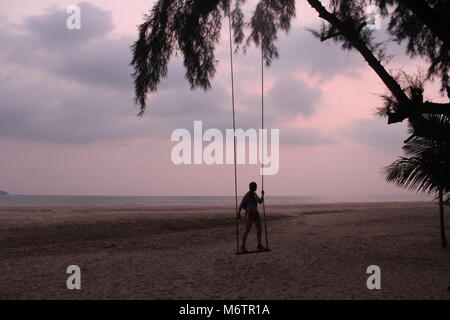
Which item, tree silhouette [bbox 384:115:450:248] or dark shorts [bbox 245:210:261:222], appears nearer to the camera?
tree silhouette [bbox 384:115:450:248]

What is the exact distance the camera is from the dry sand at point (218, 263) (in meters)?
7.49

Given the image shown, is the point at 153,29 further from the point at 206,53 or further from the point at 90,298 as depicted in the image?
the point at 90,298

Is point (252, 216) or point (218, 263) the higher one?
point (252, 216)

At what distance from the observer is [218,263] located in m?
10.2

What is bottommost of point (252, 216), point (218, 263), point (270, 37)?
point (218, 263)

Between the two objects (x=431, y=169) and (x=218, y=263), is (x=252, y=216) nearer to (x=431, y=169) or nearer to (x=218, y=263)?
(x=218, y=263)

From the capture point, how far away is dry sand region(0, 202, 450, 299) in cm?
749

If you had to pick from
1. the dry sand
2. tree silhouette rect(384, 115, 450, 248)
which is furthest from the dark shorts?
tree silhouette rect(384, 115, 450, 248)

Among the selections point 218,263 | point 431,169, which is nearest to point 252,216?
point 218,263

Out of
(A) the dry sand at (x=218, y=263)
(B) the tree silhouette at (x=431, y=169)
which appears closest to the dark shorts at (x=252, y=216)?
(A) the dry sand at (x=218, y=263)

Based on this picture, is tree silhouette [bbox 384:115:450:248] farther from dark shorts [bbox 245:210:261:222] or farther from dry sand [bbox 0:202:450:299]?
dark shorts [bbox 245:210:261:222]

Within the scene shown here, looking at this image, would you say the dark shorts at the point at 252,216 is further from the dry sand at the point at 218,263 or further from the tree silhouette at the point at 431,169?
the tree silhouette at the point at 431,169

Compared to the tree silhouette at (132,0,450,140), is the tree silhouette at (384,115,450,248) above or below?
below

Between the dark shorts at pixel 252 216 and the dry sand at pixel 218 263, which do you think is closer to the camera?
the dry sand at pixel 218 263
